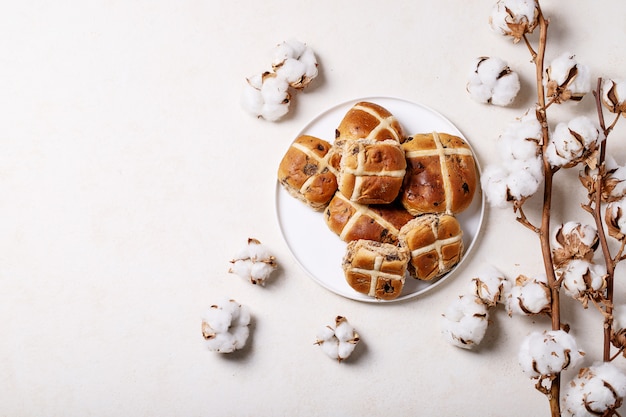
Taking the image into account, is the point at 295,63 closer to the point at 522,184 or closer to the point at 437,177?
the point at 437,177

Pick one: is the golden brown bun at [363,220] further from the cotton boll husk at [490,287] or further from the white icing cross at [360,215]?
the cotton boll husk at [490,287]

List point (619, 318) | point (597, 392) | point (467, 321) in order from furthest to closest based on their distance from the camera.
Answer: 1. point (467, 321)
2. point (619, 318)
3. point (597, 392)

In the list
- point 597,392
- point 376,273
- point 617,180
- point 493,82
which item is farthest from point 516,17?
point 597,392

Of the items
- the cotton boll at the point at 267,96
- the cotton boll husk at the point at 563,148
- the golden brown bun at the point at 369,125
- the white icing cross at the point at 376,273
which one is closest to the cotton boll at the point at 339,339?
the white icing cross at the point at 376,273

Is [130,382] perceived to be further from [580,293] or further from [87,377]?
[580,293]

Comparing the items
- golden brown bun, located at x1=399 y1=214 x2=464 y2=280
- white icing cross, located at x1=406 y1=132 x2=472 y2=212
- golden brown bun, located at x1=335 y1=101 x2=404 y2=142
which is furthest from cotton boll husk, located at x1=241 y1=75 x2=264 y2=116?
golden brown bun, located at x1=399 y1=214 x2=464 y2=280
